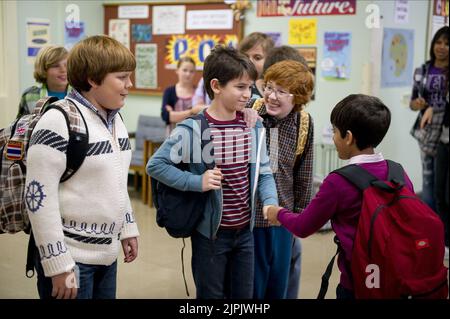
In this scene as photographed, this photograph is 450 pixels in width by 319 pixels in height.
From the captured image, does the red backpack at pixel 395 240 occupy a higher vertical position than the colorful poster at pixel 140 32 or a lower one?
lower

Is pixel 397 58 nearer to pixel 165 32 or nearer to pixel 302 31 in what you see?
pixel 302 31

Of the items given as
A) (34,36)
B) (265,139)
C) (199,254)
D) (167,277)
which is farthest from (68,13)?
(167,277)

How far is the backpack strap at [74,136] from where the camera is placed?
1.43 metres

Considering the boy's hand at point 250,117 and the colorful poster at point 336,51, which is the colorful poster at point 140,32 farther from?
the colorful poster at point 336,51

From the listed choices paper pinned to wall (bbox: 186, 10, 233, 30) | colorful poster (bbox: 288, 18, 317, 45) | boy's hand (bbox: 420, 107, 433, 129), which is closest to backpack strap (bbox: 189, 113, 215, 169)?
boy's hand (bbox: 420, 107, 433, 129)

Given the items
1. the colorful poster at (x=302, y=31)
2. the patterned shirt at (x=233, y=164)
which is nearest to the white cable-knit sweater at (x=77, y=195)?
the patterned shirt at (x=233, y=164)

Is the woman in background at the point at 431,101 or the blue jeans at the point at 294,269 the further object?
the woman in background at the point at 431,101

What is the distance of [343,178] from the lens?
1523 millimetres

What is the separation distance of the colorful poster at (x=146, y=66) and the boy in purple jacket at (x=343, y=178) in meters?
1.31

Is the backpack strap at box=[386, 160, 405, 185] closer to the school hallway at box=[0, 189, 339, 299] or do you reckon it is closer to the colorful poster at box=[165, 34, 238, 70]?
the school hallway at box=[0, 189, 339, 299]

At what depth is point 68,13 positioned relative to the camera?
6.55 ft

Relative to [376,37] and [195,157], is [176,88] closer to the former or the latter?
[376,37]

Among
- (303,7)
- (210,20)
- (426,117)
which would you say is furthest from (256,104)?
(210,20)
